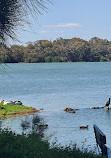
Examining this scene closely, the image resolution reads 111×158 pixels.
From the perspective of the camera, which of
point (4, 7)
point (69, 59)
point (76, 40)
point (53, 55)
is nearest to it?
point (4, 7)

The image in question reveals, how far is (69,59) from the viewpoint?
16775 centimetres

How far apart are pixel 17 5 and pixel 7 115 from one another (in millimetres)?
19547

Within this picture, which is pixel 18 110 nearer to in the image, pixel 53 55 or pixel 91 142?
pixel 91 142

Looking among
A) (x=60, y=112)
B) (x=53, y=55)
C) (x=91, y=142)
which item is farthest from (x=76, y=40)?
(x=91, y=142)

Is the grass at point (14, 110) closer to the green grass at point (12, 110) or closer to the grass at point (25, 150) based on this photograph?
the green grass at point (12, 110)

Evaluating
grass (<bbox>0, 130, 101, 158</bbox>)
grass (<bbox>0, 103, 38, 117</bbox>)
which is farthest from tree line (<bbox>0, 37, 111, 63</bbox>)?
grass (<bbox>0, 130, 101, 158</bbox>)

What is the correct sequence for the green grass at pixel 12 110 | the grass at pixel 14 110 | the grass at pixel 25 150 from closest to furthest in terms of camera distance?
the grass at pixel 25 150 < the grass at pixel 14 110 < the green grass at pixel 12 110

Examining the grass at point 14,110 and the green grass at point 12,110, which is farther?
the green grass at point 12,110

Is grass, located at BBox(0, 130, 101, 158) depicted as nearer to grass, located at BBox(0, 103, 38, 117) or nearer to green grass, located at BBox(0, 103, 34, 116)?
grass, located at BBox(0, 103, 38, 117)

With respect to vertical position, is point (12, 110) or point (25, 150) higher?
point (25, 150)

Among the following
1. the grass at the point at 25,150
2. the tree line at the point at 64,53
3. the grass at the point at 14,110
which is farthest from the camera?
the tree line at the point at 64,53

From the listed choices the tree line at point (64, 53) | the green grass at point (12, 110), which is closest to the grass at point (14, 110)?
the green grass at point (12, 110)

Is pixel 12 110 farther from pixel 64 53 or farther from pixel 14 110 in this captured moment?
pixel 64 53

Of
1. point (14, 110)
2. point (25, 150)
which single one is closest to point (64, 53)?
point (14, 110)
